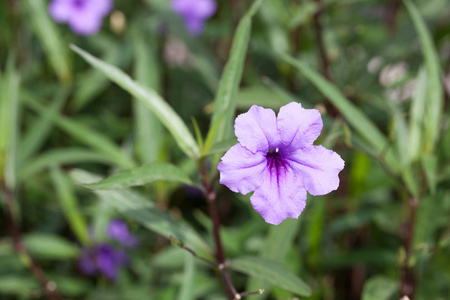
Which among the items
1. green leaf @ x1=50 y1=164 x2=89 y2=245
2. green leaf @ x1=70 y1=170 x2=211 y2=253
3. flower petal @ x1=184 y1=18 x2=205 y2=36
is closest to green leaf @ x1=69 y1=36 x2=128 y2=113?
flower petal @ x1=184 y1=18 x2=205 y2=36

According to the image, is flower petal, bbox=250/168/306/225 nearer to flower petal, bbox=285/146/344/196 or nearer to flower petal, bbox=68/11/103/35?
flower petal, bbox=285/146/344/196

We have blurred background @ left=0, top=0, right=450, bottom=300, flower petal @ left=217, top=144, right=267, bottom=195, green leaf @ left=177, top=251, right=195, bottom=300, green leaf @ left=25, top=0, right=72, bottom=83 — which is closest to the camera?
flower petal @ left=217, top=144, right=267, bottom=195

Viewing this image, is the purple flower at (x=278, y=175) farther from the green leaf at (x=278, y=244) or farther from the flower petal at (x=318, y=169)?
the green leaf at (x=278, y=244)

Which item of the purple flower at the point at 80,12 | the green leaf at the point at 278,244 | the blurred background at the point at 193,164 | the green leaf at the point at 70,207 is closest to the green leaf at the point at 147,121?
the blurred background at the point at 193,164

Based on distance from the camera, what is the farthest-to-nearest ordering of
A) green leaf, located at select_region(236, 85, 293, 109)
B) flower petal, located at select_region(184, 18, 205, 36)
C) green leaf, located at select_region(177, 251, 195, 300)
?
flower petal, located at select_region(184, 18, 205, 36)
green leaf, located at select_region(236, 85, 293, 109)
green leaf, located at select_region(177, 251, 195, 300)

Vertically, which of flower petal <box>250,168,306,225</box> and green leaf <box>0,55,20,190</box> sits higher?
green leaf <box>0,55,20,190</box>

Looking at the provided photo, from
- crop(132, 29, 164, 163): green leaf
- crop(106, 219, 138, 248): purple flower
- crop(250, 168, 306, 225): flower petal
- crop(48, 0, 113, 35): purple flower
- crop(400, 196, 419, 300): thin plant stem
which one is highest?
crop(48, 0, 113, 35): purple flower

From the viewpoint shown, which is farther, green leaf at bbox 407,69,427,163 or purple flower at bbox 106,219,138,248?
purple flower at bbox 106,219,138,248

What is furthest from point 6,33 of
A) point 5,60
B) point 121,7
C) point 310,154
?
point 310,154
